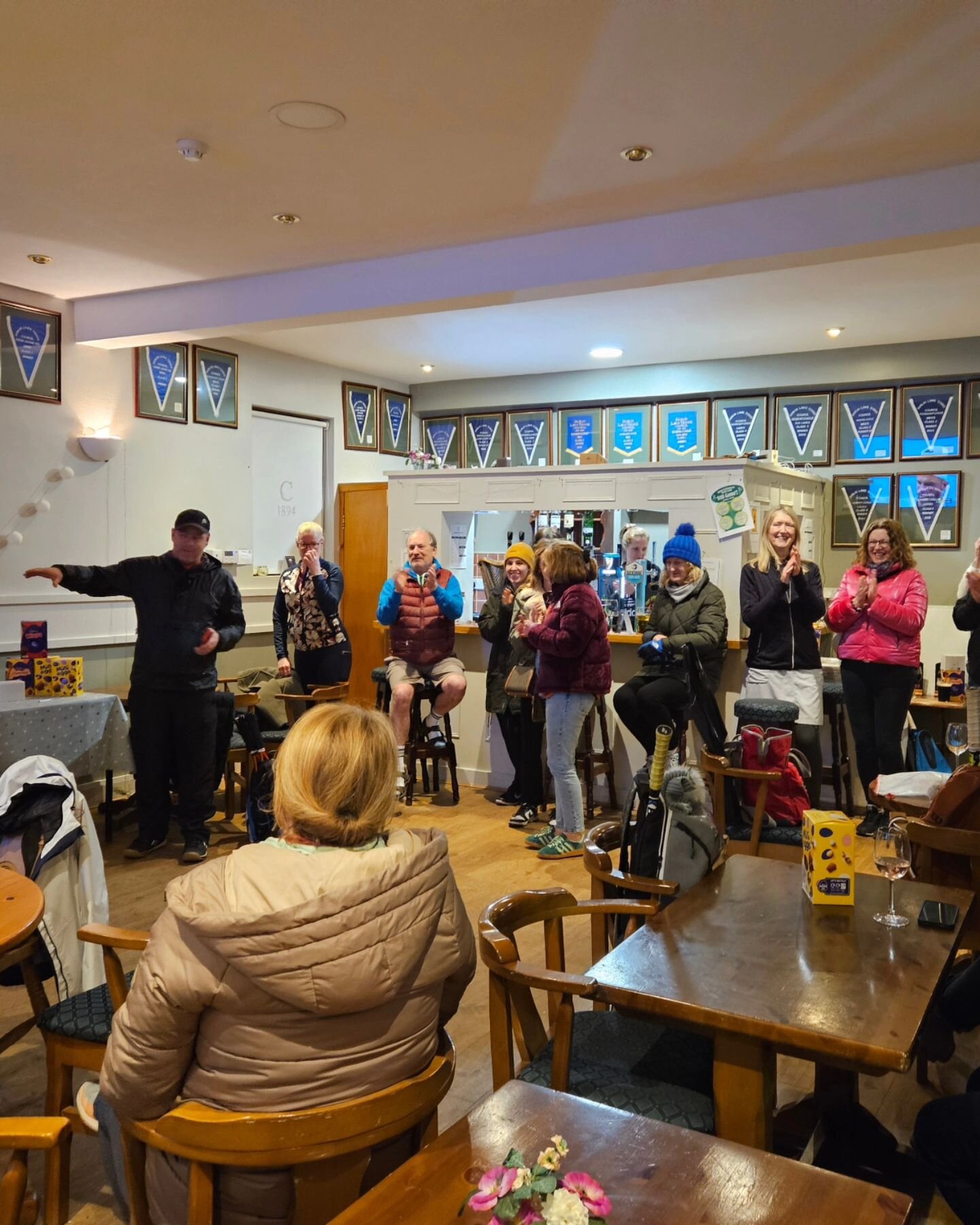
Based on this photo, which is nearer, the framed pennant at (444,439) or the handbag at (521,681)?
the handbag at (521,681)

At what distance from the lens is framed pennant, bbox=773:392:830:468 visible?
735 centimetres

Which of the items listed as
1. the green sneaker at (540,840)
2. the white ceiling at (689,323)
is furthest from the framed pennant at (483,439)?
the green sneaker at (540,840)

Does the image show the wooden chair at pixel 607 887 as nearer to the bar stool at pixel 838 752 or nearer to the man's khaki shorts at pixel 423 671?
the man's khaki shorts at pixel 423 671

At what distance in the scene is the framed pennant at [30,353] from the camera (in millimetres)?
5613

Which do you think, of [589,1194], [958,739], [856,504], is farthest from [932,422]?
[589,1194]

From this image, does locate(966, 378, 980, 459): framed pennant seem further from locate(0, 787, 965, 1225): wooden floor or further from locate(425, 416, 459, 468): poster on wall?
locate(425, 416, 459, 468): poster on wall

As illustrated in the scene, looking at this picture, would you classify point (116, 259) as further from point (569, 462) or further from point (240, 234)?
point (569, 462)

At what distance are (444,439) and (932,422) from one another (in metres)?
3.95

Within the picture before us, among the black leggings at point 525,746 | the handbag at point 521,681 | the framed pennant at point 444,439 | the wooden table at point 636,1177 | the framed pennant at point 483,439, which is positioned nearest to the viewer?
the wooden table at point 636,1177

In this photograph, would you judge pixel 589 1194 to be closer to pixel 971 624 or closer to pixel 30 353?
pixel 971 624

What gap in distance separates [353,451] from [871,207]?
17.1 ft

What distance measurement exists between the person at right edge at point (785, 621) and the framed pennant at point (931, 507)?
7.55ft

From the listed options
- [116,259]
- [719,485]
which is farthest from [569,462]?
[116,259]

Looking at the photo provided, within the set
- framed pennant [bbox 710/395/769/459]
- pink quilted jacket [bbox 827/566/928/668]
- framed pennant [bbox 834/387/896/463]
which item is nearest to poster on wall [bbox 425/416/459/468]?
framed pennant [bbox 710/395/769/459]
